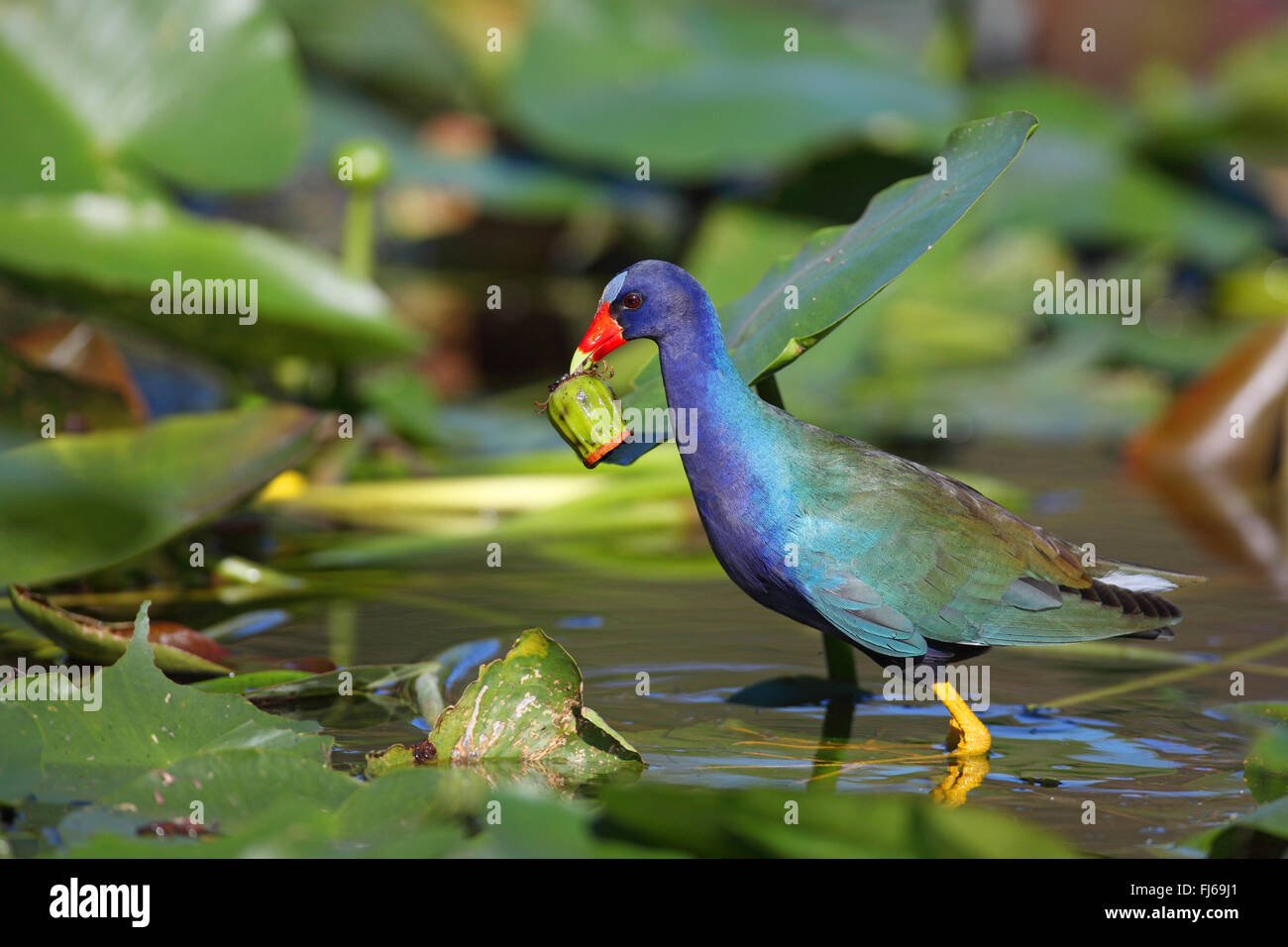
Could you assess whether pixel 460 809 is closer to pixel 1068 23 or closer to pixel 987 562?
pixel 987 562

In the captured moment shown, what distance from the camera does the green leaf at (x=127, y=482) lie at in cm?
231

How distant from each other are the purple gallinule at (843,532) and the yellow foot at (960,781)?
0.07m

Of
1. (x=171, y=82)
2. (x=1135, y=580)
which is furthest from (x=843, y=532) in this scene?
(x=171, y=82)

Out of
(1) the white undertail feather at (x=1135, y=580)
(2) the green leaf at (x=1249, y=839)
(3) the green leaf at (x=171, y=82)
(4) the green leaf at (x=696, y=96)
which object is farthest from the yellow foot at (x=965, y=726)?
(4) the green leaf at (x=696, y=96)

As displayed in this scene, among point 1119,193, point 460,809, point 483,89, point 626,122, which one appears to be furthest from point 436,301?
point 460,809

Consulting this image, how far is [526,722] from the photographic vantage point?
1771 mm

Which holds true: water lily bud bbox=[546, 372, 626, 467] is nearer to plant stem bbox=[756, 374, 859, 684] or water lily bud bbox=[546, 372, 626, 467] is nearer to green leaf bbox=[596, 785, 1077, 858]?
plant stem bbox=[756, 374, 859, 684]

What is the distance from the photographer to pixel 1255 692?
7.39 ft

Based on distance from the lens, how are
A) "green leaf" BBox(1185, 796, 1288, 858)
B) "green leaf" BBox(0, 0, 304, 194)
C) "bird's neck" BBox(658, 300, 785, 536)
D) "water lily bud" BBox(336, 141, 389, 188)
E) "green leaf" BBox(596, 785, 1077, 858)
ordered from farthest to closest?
"green leaf" BBox(0, 0, 304, 194)
"water lily bud" BBox(336, 141, 389, 188)
"bird's neck" BBox(658, 300, 785, 536)
"green leaf" BBox(1185, 796, 1288, 858)
"green leaf" BBox(596, 785, 1077, 858)

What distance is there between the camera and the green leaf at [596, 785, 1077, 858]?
4.39 ft

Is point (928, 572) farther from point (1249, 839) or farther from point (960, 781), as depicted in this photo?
point (1249, 839)

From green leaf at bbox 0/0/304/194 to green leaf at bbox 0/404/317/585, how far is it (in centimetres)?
117

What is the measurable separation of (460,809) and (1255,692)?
1.29 meters

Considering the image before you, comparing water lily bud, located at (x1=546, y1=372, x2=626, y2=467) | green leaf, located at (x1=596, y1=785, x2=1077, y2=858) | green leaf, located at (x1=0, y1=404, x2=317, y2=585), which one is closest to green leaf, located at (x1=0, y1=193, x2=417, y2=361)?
green leaf, located at (x1=0, y1=404, x2=317, y2=585)
